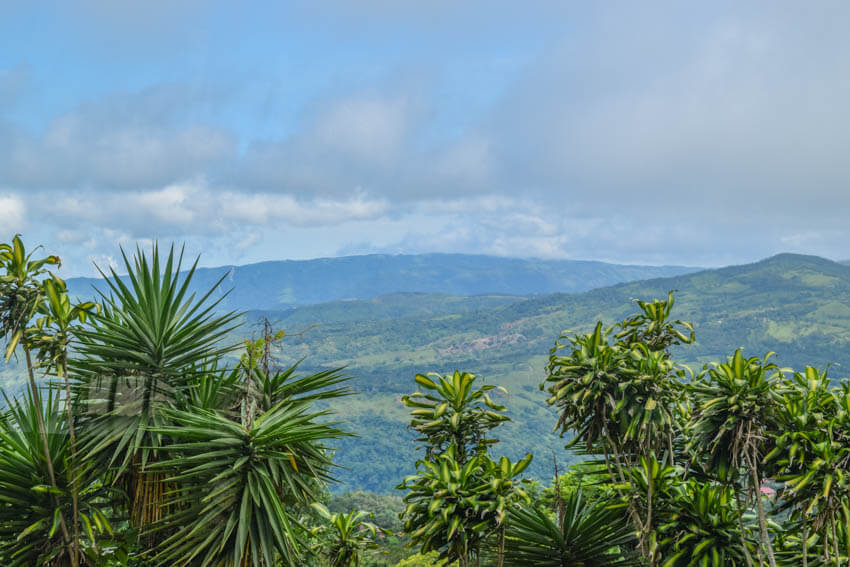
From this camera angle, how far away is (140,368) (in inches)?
191

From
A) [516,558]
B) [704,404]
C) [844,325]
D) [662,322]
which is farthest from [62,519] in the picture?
[844,325]

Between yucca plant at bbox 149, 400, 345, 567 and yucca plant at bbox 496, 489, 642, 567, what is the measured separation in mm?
2094

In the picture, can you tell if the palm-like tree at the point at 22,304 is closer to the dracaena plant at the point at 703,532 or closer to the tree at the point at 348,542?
the tree at the point at 348,542

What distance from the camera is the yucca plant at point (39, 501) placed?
15.2 ft

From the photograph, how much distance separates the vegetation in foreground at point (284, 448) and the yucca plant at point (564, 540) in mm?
20

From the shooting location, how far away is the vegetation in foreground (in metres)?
4.52

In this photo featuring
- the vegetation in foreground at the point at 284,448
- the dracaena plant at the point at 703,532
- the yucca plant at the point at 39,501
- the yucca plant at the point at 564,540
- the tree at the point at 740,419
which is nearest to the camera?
the vegetation in foreground at the point at 284,448

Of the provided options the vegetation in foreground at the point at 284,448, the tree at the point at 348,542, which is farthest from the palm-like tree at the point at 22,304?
the tree at the point at 348,542

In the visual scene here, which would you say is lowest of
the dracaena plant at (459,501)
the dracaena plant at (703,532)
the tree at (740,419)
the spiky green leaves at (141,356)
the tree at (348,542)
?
the tree at (348,542)

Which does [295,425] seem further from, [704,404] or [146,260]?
[704,404]

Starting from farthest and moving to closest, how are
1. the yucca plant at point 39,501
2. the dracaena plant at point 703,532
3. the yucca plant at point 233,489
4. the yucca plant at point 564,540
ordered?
1. the yucca plant at point 564,540
2. the dracaena plant at point 703,532
3. the yucca plant at point 39,501
4. the yucca plant at point 233,489

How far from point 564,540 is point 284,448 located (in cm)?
277

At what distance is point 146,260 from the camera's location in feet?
17.0

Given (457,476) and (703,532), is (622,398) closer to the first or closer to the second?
(703,532)
